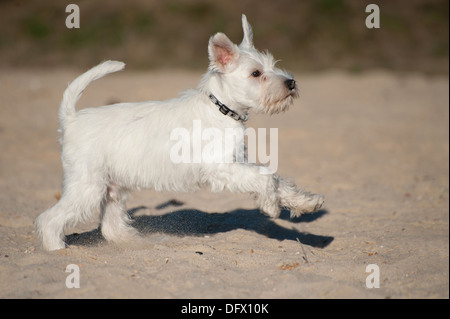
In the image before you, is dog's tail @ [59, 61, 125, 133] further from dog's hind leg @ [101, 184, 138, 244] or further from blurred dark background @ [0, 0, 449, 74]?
blurred dark background @ [0, 0, 449, 74]

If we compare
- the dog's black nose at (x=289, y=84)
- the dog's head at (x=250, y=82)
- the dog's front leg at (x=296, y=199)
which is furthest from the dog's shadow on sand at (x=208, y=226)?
the dog's black nose at (x=289, y=84)

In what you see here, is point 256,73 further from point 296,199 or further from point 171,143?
point 296,199

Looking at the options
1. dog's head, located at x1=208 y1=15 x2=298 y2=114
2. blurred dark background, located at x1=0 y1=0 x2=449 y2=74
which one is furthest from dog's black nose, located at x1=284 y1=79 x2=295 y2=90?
blurred dark background, located at x1=0 y1=0 x2=449 y2=74

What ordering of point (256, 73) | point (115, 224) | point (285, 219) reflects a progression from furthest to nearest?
point (285, 219) < point (115, 224) < point (256, 73)

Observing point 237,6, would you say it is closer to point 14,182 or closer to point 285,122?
point 285,122

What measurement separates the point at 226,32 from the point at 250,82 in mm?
16504

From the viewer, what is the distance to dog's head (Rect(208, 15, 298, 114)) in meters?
5.55

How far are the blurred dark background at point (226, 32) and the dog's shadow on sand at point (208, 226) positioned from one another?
496 inches

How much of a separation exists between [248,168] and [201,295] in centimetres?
137

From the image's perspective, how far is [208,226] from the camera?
7.09 m

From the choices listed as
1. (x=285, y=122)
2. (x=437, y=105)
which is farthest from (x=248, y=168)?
(x=437, y=105)

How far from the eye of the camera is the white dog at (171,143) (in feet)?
18.1

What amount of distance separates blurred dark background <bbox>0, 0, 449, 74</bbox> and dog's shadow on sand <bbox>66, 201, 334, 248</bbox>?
12.6m

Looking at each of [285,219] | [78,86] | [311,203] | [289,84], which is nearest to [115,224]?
[78,86]
